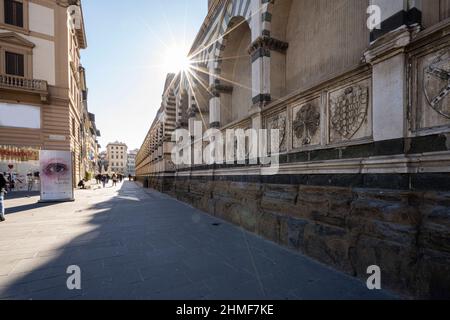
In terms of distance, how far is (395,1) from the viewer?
323cm

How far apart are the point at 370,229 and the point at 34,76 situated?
2317 cm

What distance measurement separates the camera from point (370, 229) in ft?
10.7

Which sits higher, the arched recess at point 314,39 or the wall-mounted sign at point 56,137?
the arched recess at point 314,39

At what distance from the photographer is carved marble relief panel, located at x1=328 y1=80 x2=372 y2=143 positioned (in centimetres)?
363

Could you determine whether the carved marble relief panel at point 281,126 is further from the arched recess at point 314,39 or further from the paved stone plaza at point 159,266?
the paved stone plaza at point 159,266

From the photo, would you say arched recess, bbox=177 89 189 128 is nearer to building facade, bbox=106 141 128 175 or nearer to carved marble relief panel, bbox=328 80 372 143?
carved marble relief panel, bbox=328 80 372 143

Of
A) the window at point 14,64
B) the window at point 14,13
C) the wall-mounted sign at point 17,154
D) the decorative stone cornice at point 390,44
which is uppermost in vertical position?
the window at point 14,13

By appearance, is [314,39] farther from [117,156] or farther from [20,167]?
[117,156]

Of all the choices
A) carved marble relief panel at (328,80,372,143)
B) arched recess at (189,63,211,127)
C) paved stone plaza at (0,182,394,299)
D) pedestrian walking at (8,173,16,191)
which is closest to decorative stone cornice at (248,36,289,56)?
carved marble relief panel at (328,80,372,143)

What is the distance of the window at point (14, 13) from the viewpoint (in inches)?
672

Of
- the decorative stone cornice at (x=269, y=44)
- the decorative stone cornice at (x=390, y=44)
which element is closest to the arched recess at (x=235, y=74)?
the decorative stone cornice at (x=269, y=44)

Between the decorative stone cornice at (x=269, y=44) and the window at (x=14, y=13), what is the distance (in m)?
21.0

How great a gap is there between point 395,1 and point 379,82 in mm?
1111

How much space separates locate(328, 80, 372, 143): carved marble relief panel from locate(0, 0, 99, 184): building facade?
2038 cm
